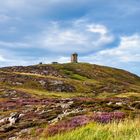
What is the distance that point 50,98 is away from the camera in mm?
87375

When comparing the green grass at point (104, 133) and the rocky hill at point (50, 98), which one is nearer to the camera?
the green grass at point (104, 133)

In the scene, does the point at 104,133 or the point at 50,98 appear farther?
the point at 50,98

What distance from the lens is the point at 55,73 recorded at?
598 ft

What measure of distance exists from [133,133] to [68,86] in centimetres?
12977

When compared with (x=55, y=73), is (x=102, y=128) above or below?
below

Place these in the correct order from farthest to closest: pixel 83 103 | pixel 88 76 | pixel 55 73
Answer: pixel 88 76 → pixel 55 73 → pixel 83 103

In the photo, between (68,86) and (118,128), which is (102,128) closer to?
(118,128)

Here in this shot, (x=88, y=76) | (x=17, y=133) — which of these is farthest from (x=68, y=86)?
(x=17, y=133)

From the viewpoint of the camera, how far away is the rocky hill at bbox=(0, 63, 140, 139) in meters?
39.2

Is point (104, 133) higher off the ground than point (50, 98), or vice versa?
point (50, 98)

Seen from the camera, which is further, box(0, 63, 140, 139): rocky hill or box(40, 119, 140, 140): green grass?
box(0, 63, 140, 139): rocky hill

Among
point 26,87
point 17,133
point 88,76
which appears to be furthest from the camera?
point 88,76

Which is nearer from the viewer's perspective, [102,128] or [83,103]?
[102,128]

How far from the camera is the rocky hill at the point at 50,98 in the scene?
129 feet
